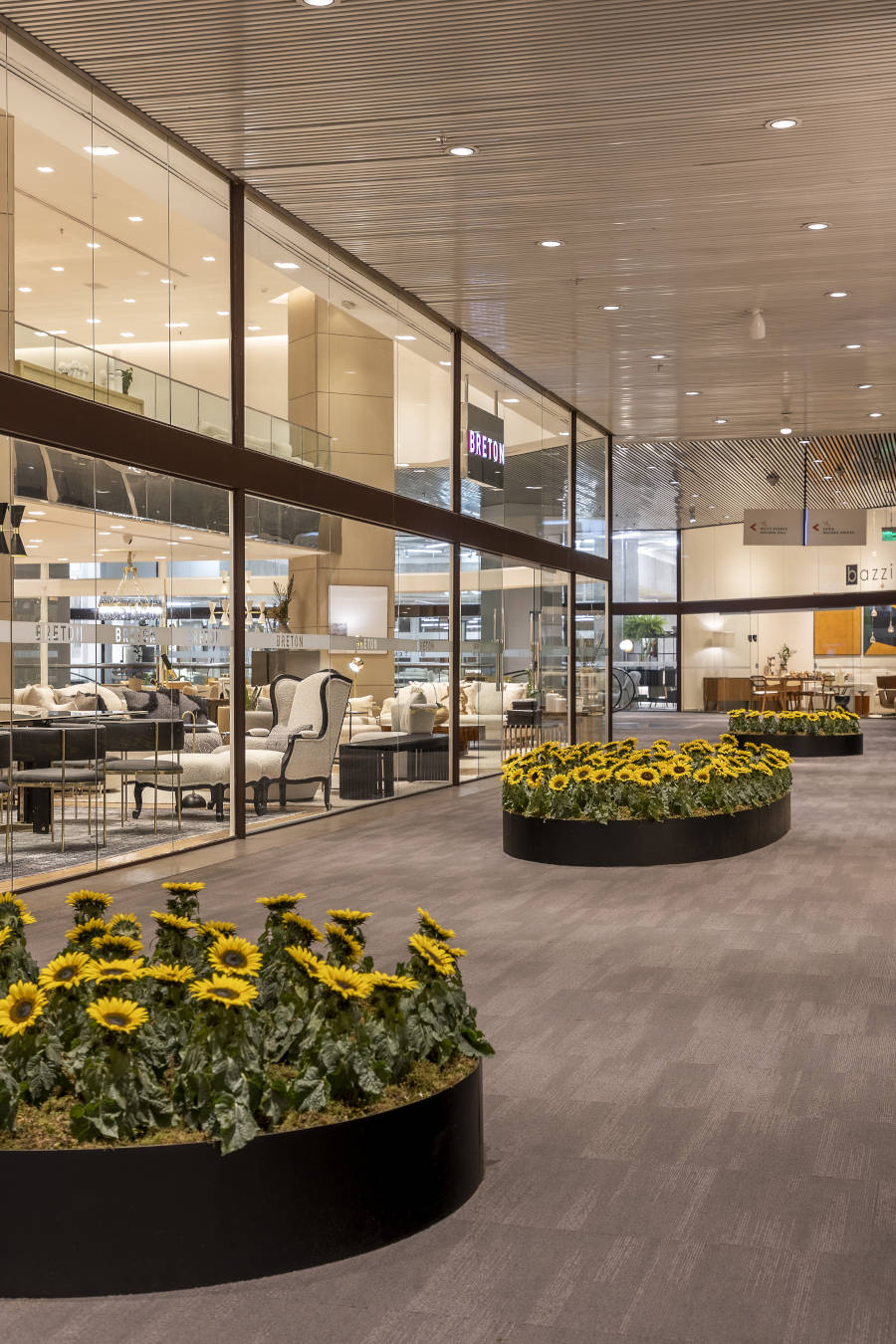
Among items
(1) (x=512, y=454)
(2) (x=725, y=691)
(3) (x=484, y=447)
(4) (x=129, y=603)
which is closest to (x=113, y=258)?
(4) (x=129, y=603)

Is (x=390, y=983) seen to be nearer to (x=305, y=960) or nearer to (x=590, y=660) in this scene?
(x=305, y=960)

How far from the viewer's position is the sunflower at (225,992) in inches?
109

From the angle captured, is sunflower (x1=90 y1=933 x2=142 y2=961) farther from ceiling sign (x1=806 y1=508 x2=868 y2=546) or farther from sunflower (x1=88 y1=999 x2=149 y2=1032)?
ceiling sign (x1=806 y1=508 x2=868 y2=546)

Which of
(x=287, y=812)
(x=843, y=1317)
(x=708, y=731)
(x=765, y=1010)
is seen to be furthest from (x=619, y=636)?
(x=843, y=1317)

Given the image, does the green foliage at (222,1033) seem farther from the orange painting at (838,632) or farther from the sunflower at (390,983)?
the orange painting at (838,632)

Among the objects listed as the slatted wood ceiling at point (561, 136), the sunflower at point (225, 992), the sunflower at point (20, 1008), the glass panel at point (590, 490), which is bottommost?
the sunflower at point (20, 1008)

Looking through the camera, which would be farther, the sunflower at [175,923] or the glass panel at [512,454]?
the glass panel at [512,454]

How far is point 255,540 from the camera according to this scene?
10117mm

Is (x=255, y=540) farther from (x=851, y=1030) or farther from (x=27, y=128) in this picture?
(x=851, y=1030)

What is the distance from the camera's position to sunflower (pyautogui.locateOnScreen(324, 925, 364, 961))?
334cm

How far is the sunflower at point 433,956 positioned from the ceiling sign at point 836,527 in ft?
77.5

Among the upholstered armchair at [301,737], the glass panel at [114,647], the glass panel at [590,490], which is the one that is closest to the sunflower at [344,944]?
the glass panel at [114,647]

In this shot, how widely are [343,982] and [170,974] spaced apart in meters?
0.38

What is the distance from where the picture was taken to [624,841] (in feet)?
27.2
